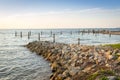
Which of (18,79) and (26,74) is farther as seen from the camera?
(26,74)

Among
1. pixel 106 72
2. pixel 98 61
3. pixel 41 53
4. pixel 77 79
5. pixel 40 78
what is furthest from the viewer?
pixel 41 53

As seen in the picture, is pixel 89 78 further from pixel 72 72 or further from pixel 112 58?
pixel 112 58

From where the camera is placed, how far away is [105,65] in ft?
41.2

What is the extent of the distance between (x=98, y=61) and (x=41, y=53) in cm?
1679

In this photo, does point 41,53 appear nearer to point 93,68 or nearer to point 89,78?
point 93,68

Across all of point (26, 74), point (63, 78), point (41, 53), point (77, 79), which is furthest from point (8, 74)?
point (41, 53)

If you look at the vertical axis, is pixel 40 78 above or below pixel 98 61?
below

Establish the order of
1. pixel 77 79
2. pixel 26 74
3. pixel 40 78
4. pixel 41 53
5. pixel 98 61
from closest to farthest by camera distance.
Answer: pixel 77 79 → pixel 98 61 → pixel 40 78 → pixel 26 74 → pixel 41 53

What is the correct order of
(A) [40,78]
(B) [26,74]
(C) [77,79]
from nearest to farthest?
(C) [77,79] < (A) [40,78] < (B) [26,74]

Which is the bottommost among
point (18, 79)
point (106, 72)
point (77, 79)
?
point (18, 79)

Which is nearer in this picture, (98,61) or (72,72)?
(72,72)

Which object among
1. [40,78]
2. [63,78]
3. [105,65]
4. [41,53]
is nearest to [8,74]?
[40,78]

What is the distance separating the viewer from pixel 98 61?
13.8 meters

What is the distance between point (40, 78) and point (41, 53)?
46.4 feet
